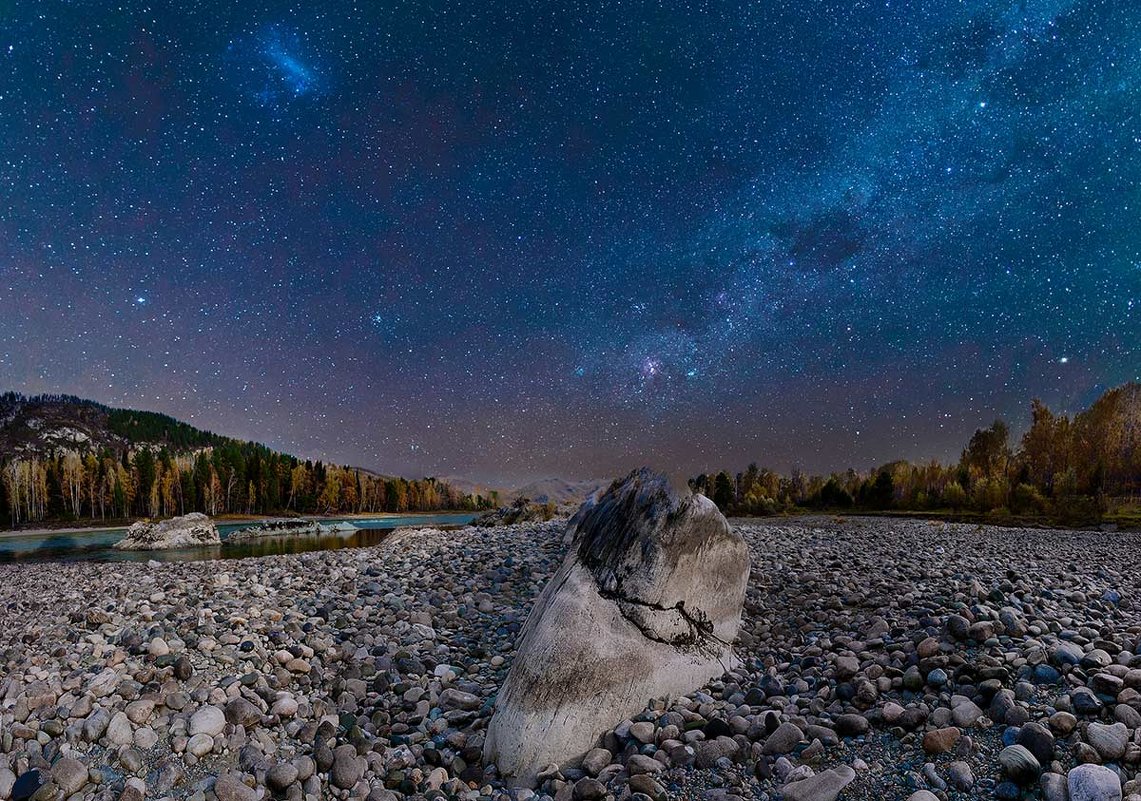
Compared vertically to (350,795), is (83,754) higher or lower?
higher

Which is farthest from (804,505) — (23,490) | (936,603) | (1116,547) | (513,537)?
(23,490)

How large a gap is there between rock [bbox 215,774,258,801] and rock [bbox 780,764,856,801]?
4626mm

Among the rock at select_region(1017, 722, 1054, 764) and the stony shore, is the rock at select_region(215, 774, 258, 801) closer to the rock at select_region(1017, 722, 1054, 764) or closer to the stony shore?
the stony shore

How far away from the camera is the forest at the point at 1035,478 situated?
154ft

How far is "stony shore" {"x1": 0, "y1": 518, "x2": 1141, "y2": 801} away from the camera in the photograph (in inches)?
160

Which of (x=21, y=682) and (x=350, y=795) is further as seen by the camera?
(x=21, y=682)

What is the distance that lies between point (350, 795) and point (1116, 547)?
3134 cm

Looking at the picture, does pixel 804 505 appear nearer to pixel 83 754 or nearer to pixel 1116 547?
pixel 1116 547

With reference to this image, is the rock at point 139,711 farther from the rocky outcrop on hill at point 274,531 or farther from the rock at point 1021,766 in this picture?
the rocky outcrop on hill at point 274,531

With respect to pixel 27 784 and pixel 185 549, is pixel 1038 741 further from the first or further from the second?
pixel 185 549

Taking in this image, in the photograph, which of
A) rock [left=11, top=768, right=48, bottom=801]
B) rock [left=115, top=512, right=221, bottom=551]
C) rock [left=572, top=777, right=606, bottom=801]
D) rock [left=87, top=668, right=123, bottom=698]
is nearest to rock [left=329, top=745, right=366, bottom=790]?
rock [left=572, top=777, right=606, bottom=801]

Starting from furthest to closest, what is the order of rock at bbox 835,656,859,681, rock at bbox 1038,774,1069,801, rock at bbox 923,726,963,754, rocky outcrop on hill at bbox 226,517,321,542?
rocky outcrop on hill at bbox 226,517,321,542 < rock at bbox 835,656,859,681 < rock at bbox 923,726,963,754 < rock at bbox 1038,774,1069,801

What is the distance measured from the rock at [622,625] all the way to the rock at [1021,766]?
3143 millimetres

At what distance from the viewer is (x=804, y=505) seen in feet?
255
